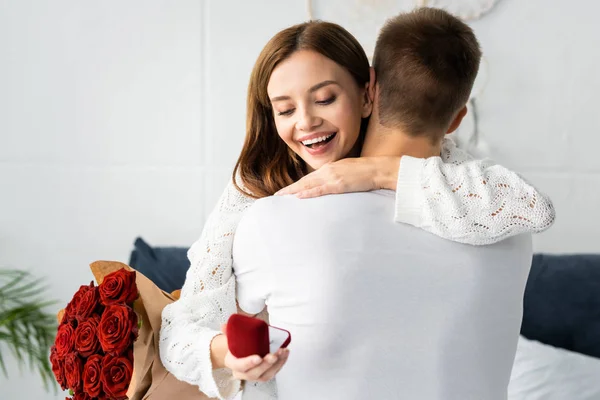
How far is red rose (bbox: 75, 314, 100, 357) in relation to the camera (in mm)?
1352

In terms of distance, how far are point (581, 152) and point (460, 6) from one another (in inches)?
27.6

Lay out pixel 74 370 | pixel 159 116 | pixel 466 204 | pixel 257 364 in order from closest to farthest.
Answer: pixel 257 364
pixel 466 204
pixel 74 370
pixel 159 116

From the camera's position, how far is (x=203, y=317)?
1307mm

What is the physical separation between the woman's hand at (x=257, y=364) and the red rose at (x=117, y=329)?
29 cm

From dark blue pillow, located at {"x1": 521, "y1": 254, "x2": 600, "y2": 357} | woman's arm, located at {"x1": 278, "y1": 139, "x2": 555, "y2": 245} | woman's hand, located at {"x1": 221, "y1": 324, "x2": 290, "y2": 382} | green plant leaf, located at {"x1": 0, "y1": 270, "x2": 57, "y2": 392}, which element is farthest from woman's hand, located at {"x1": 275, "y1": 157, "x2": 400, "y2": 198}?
green plant leaf, located at {"x1": 0, "y1": 270, "x2": 57, "y2": 392}

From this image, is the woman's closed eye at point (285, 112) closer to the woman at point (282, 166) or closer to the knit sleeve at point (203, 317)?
the woman at point (282, 166)

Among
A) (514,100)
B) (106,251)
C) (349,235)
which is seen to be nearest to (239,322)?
(349,235)

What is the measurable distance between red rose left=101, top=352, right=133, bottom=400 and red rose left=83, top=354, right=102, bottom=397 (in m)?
0.01

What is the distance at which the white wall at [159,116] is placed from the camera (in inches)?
106

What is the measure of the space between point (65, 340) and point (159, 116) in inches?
69.0

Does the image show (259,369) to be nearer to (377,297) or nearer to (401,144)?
(377,297)

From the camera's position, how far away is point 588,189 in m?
2.68

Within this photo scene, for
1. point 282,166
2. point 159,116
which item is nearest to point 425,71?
point 282,166

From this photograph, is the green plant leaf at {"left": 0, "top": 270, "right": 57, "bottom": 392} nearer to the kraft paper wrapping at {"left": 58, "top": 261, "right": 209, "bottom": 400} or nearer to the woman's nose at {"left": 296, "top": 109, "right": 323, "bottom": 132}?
the kraft paper wrapping at {"left": 58, "top": 261, "right": 209, "bottom": 400}
